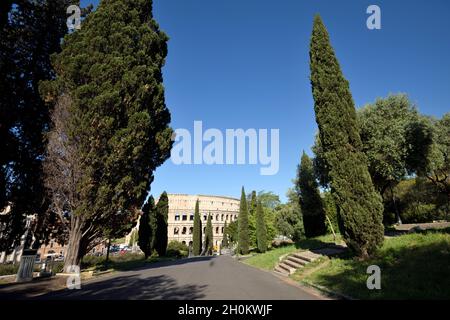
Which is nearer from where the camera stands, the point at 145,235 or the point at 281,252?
the point at 281,252

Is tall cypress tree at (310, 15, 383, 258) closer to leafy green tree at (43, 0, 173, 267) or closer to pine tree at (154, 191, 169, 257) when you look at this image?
leafy green tree at (43, 0, 173, 267)

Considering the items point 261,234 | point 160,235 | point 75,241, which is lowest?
point 160,235

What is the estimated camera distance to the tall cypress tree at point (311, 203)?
79.6ft

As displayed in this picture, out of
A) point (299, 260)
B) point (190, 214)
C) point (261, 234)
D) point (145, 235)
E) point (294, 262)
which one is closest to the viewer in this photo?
point (299, 260)

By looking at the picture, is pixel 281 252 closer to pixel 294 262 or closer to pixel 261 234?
pixel 294 262

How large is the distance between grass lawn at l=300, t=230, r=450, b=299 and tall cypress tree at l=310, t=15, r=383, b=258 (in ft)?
2.94

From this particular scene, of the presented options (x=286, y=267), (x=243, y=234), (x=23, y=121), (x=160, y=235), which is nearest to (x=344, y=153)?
(x=286, y=267)

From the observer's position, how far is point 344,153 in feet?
37.2

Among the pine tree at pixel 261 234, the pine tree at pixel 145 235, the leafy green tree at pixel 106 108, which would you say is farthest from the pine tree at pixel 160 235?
the leafy green tree at pixel 106 108

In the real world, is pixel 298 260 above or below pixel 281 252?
above

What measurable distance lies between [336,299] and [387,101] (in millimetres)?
14317

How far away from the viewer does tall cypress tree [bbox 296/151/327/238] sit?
24.2 meters

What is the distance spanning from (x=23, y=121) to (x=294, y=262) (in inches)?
633
